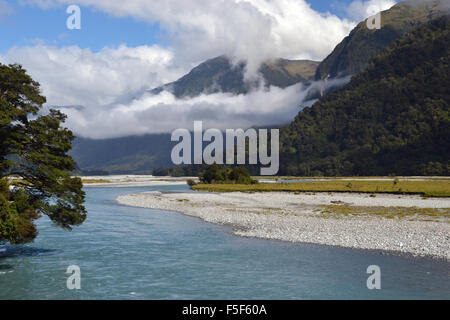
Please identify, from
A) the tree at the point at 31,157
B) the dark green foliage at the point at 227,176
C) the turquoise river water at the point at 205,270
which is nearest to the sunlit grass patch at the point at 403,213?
the turquoise river water at the point at 205,270

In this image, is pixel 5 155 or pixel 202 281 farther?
pixel 5 155

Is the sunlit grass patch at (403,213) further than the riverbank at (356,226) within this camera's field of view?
Yes

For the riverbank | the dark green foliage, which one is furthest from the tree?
the dark green foliage

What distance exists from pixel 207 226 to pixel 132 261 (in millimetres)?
21400

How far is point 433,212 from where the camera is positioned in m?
61.8

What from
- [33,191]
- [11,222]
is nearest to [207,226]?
[33,191]

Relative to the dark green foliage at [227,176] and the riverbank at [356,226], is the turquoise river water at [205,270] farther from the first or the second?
the dark green foliage at [227,176]

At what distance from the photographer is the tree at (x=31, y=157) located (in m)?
31.0

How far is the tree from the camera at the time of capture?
30953mm

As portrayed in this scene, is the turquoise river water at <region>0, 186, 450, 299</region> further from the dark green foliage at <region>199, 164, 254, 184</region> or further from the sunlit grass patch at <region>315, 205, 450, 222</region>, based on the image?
the dark green foliage at <region>199, 164, 254, 184</region>

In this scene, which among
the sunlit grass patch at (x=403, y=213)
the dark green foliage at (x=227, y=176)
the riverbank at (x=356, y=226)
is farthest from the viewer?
the dark green foliage at (x=227, y=176)

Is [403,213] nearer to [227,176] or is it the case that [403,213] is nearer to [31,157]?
[31,157]

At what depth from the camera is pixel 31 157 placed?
104 feet
